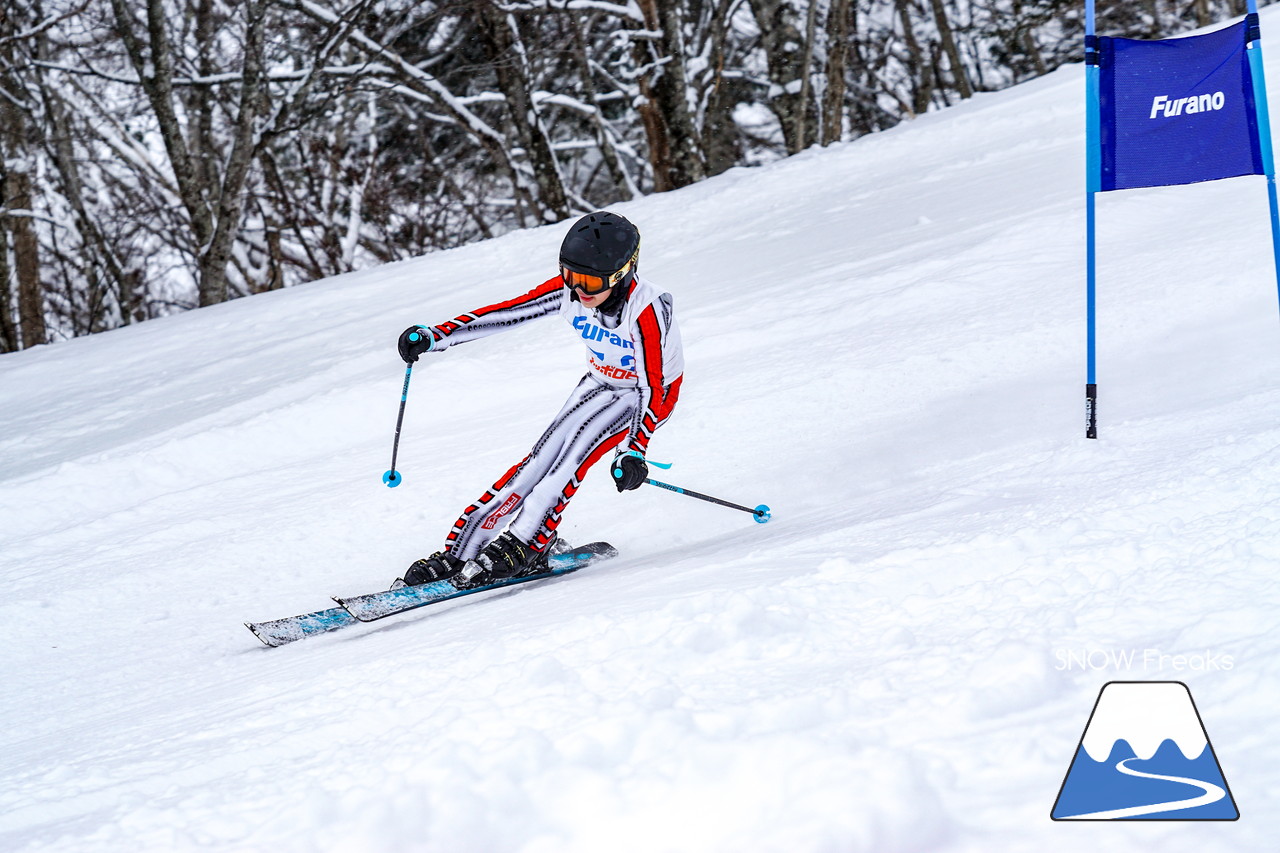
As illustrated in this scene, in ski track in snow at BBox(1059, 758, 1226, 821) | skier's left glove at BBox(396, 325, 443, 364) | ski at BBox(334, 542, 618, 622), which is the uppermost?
skier's left glove at BBox(396, 325, 443, 364)

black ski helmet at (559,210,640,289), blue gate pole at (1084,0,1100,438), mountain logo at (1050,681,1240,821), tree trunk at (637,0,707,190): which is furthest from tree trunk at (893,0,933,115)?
mountain logo at (1050,681,1240,821)

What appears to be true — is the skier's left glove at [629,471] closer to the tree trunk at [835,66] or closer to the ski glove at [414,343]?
the ski glove at [414,343]

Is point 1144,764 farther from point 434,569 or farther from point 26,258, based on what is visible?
point 26,258

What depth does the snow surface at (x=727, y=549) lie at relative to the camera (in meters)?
2.18

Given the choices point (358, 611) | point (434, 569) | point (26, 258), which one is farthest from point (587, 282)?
point (26, 258)

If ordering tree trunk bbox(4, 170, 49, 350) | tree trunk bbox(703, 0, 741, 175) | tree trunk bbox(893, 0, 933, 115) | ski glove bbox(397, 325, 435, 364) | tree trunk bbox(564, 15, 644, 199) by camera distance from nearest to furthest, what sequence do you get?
ski glove bbox(397, 325, 435, 364), tree trunk bbox(564, 15, 644, 199), tree trunk bbox(4, 170, 49, 350), tree trunk bbox(703, 0, 741, 175), tree trunk bbox(893, 0, 933, 115)

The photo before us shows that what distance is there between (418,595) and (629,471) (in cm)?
112

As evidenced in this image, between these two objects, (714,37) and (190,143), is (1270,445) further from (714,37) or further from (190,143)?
(190,143)

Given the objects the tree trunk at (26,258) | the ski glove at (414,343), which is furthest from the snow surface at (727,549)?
the tree trunk at (26,258)

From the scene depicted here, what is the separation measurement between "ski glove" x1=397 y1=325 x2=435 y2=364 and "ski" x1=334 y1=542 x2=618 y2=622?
3.32ft

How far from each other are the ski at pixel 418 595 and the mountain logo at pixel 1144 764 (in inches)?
110

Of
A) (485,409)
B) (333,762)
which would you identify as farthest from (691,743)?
(485,409)

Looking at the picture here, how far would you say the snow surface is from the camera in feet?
7.16

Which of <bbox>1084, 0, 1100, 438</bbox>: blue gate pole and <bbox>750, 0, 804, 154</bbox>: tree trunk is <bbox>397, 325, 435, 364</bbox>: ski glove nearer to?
<bbox>1084, 0, 1100, 438</bbox>: blue gate pole
